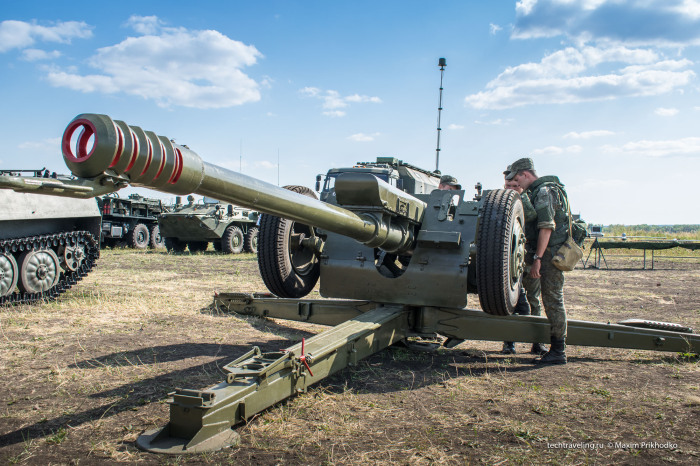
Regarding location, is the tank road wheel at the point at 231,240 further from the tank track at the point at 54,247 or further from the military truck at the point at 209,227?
the tank track at the point at 54,247

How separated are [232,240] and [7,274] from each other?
11035 millimetres

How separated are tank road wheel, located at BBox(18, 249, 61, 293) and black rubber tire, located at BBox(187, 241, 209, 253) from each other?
11.5 meters

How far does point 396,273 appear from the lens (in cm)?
561

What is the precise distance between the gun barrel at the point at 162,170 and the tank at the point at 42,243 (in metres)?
5.40

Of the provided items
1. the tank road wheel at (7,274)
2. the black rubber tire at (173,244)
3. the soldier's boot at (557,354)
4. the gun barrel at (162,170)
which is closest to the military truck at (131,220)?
the black rubber tire at (173,244)

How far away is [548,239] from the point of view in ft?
17.3

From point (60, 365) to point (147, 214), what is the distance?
58.9 feet

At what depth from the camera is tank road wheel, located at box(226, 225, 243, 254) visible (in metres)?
18.4

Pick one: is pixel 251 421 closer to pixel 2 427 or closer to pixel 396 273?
pixel 2 427

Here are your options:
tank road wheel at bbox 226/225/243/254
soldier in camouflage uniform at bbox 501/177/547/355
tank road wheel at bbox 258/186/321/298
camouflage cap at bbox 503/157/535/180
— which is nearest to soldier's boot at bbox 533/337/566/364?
soldier in camouflage uniform at bbox 501/177/547/355

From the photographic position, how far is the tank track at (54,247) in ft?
25.1

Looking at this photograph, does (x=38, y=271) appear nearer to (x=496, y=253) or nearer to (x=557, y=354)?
(x=496, y=253)

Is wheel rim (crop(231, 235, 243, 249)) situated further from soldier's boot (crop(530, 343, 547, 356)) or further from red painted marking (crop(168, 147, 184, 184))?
red painted marking (crop(168, 147, 184, 184))

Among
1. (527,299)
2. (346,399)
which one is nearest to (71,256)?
(346,399)
